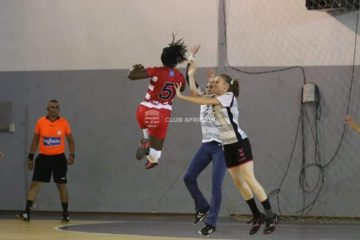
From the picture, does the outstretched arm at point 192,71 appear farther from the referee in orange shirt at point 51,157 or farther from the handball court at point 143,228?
the referee in orange shirt at point 51,157

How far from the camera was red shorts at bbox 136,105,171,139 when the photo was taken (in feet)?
25.2

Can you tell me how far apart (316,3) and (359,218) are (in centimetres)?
396

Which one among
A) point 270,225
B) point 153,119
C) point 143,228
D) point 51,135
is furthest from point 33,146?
point 270,225

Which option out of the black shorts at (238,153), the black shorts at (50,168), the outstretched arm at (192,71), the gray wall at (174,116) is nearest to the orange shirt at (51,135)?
the black shorts at (50,168)

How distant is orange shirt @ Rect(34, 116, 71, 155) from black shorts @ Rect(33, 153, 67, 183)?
4.0 inches

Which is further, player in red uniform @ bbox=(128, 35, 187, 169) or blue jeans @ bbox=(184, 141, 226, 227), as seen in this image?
blue jeans @ bbox=(184, 141, 226, 227)

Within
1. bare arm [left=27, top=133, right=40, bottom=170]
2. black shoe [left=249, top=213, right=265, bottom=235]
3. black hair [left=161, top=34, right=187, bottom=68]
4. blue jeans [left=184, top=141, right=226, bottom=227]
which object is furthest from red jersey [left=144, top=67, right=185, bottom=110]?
bare arm [left=27, top=133, right=40, bottom=170]

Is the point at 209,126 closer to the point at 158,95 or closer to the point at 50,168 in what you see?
the point at 158,95

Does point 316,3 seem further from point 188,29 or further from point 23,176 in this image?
point 23,176

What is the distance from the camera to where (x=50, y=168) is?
39.5 feet

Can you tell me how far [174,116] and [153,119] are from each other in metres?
5.80

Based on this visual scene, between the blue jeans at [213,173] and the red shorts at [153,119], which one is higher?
the red shorts at [153,119]

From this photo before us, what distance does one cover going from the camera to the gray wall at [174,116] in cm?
1295

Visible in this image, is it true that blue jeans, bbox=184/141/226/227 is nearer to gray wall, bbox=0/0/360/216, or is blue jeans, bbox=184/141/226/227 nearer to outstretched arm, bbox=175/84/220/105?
outstretched arm, bbox=175/84/220/105
